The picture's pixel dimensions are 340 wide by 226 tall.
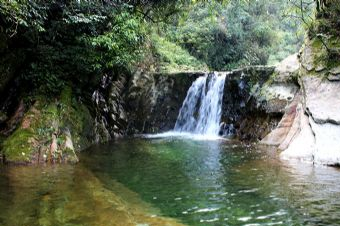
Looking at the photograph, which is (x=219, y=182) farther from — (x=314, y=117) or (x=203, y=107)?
(x=203, y=107)

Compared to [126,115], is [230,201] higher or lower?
lower

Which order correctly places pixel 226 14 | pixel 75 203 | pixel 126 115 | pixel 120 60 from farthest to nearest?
1. pixel 226 14
2. pixel 126 115
3. pixel 120 60
4. pixel 75 203

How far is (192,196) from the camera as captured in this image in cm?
677

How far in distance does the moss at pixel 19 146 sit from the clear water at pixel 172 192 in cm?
54

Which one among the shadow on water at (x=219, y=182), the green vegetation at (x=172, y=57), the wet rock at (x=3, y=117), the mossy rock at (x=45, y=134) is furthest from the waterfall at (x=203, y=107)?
the wet rock at (x=3, y=117)

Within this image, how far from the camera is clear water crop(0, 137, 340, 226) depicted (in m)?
5.57

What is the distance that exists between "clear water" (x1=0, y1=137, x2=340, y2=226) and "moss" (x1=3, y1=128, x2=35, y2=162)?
0.54 metres

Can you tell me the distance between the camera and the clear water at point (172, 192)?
→ 5.57 metres

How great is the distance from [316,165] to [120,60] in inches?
237

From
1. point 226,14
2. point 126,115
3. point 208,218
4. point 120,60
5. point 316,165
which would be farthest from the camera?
point 226,14

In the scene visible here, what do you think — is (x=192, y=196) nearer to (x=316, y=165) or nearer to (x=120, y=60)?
(x=316, y=165)

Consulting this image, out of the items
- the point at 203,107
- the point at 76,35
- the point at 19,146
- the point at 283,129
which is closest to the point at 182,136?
the point at 203,107

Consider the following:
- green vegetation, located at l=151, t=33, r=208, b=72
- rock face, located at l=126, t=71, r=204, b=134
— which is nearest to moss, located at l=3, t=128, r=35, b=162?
rock face, located at l=126, t=71, r=204, b=134

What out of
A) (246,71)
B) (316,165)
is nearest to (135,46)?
(246,71)
